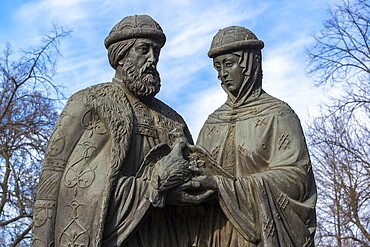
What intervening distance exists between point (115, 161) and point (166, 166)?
386 mm

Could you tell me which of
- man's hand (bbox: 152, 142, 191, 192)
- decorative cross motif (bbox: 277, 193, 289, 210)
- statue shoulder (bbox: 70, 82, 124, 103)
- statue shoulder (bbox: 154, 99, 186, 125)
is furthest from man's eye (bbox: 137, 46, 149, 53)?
decorative cross motif (bbox: 277, 193, 289, 210)

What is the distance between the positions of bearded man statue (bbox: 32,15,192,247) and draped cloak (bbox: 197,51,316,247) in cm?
35

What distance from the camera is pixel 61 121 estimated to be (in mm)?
5496

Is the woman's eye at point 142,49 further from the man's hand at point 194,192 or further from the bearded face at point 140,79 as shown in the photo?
the man's hand at point 194,192

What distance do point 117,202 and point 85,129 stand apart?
65cm

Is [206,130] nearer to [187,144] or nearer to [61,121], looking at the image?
[187,144]

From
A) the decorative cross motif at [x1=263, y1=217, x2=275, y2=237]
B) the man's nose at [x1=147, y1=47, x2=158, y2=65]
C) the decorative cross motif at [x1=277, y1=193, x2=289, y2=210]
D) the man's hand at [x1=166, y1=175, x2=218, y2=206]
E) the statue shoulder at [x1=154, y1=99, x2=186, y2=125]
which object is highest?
the man's nose at [x1=147, y1=47, x2=158, y2=65]

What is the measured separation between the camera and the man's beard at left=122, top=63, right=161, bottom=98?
5.66 m

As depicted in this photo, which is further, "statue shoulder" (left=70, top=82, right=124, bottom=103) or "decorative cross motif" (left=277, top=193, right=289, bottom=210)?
"statue shoulder" (left=70, top=82, right=124, bottom=103)

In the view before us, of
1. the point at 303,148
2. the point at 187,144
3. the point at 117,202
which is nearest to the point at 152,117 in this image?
the point at 187,144

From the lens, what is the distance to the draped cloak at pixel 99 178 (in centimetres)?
517

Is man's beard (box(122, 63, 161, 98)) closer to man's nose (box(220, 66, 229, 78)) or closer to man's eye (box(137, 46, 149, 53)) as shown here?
man's eye (box(137, 46, 149, 53))

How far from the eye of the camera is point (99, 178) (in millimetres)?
5258

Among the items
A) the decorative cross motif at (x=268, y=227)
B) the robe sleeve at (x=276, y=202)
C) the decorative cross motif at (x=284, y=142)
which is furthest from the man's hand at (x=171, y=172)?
the decorative cross motif at (x=284, y=142)
